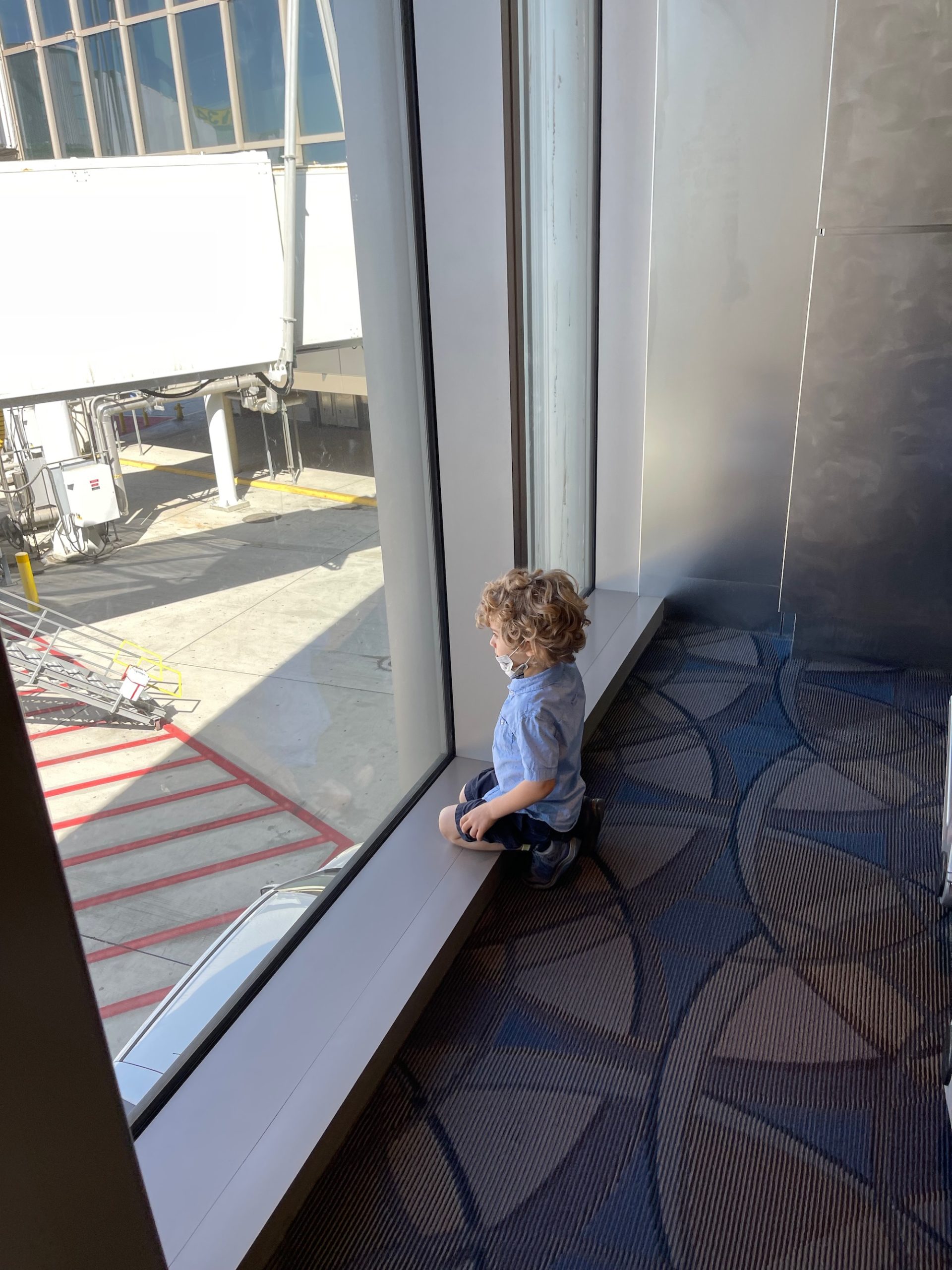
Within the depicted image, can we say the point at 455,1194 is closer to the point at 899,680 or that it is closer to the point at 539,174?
the point at 899,680

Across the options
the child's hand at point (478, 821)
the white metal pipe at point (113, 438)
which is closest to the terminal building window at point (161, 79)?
the white metal pipe at point (113, 438)

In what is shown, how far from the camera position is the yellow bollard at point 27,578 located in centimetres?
131

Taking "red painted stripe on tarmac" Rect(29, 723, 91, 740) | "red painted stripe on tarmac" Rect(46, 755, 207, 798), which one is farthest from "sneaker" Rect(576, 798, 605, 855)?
"red painted stripe on tarmac" Rect(29, 723, 91, 740)

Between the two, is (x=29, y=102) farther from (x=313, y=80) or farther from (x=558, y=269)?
(x=558, y=269)

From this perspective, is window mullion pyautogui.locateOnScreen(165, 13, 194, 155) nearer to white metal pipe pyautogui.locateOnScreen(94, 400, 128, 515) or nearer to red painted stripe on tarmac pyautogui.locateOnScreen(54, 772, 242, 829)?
white metal pipe pyautogui.locateOnScreen(94, 400, 128, 515)

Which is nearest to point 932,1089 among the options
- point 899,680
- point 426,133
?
point 899,680

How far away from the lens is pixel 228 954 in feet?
6.01

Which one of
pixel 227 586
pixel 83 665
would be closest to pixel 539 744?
pixel 227 586

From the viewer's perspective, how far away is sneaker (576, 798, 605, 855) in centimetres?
225

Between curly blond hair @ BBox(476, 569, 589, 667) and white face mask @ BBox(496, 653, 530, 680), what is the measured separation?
41 mm

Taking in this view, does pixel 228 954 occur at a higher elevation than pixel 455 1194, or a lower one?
higher

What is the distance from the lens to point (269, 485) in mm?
1932

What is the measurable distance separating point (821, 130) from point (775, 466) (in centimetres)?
107

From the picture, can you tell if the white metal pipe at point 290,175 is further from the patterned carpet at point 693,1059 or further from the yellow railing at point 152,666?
the patterned carpet at point 693,1059
